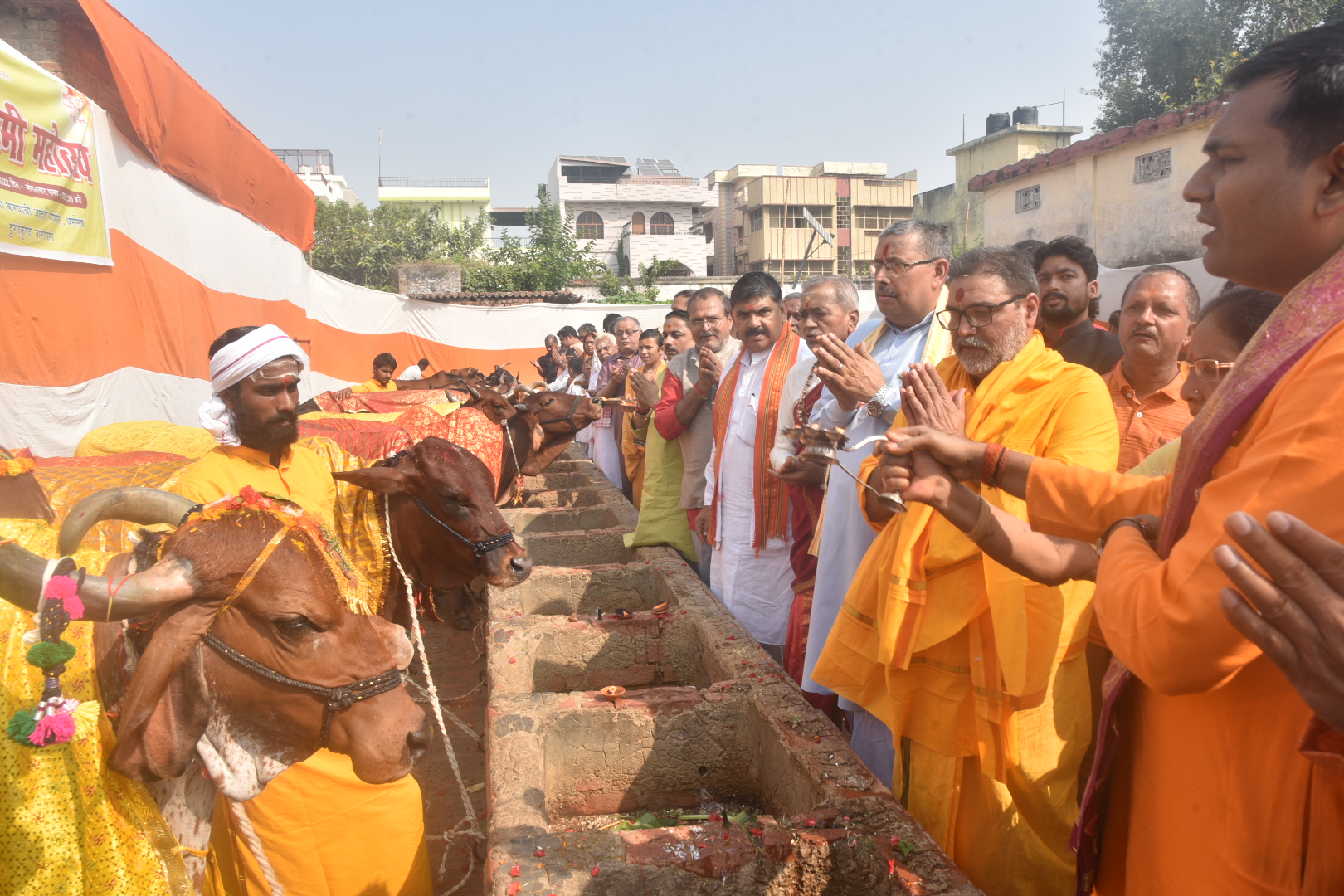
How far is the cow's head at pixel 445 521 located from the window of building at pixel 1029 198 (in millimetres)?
14371

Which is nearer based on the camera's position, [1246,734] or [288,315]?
[1246,734]

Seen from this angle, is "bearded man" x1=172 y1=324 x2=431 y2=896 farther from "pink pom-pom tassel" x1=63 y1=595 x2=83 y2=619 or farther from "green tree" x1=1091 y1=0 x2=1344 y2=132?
"green tree" x1=1091 y1=0 x2=1344 y2=132

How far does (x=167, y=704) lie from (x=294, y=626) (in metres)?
0.34

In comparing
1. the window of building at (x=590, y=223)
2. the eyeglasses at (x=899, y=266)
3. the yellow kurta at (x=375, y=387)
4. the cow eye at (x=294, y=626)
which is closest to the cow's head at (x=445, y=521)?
the cow eye at (x=294, y=626)

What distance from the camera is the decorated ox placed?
1.90 m

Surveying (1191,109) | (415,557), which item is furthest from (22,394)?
(1191,109)

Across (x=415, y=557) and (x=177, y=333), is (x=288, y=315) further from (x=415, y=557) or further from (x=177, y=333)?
(x=415, y=557)

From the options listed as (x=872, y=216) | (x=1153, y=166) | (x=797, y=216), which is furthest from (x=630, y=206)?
(x=1153, y=166)

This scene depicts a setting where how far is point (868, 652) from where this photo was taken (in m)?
2.85

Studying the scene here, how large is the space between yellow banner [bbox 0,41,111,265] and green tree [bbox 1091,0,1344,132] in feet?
68.6

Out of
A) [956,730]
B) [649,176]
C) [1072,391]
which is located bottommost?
[956,730]

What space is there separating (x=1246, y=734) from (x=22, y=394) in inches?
261

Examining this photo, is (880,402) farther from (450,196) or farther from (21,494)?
(450,196)

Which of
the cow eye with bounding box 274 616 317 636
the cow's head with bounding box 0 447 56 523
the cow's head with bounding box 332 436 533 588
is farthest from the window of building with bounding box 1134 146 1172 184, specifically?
the cow's head with bounding box 0 447 56 523
